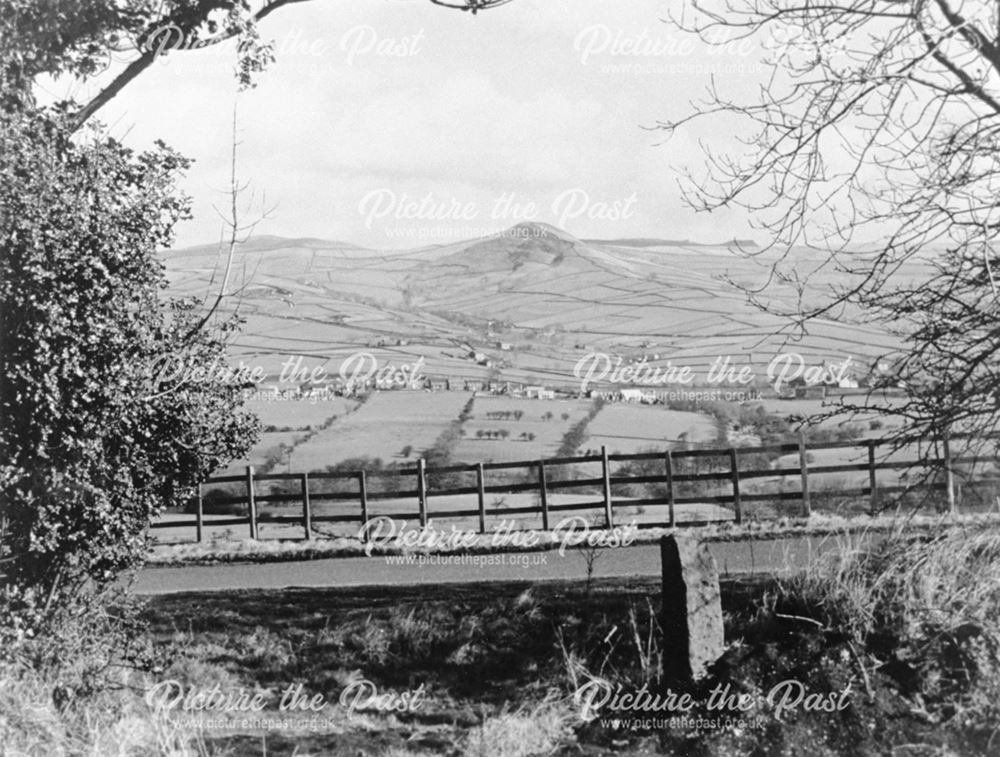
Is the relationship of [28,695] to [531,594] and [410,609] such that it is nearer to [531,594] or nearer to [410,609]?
[410,609]

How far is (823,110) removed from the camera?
656 cm

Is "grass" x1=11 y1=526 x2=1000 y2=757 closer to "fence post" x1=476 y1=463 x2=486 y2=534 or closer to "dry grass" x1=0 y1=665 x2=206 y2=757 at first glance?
"dry grass" x1=0 y1=665 x2=206 y2=757

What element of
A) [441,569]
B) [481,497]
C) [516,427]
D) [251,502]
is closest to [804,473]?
[481,497]

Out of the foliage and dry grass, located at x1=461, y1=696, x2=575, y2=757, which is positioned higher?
the foliage

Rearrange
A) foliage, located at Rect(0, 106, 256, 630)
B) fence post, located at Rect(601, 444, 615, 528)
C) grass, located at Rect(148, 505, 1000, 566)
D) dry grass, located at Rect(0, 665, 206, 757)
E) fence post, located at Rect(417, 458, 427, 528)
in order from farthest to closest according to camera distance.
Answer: fence post, located at Rect(417, 458, 427, 528), fence post, located at Rect(601, 444, 615, 528), grass, located at Rect(148, 505, 1000, 566), foliage, located at Rect(0, 106, 256, 630), dry grass, located at Rect(0, 665, 206, 757)

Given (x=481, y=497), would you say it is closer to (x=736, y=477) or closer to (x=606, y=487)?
(x=606, y=487)

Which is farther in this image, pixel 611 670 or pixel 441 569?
pixel 441 569

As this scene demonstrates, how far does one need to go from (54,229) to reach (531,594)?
16.1 ft

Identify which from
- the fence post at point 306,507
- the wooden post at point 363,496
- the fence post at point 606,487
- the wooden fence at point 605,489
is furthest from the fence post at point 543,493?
the fence post at point 306,507

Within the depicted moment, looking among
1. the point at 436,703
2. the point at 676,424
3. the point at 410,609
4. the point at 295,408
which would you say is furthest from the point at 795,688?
the point at 295,408

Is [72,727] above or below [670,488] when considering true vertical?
below

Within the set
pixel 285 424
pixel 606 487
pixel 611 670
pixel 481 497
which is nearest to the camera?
pixel 611 670

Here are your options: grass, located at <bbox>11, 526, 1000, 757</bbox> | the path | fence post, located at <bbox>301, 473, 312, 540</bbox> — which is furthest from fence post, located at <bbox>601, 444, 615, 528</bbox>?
grass, located at <bbox>11, 526, 1000, 757</bbox>

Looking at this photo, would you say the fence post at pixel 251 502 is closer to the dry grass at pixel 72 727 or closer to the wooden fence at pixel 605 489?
the wooden fence at pixel 605 489
